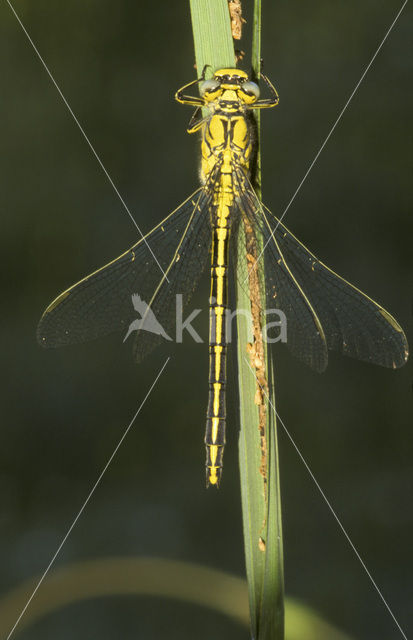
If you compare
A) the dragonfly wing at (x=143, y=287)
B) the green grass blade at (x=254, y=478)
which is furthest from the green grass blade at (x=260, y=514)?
the dragonfly wing at (x=143, y=287)

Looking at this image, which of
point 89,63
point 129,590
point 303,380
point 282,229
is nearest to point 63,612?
point 129,590

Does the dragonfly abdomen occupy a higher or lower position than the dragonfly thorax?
lower

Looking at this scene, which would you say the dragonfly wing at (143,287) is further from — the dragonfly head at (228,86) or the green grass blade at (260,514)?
the green grass blade at (260,514)

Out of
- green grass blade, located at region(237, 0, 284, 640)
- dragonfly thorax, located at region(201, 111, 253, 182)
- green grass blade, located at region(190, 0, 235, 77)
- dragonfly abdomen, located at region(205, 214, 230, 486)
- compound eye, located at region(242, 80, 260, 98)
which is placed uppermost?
green grass blade, located at region(190, 0, 235, 77)

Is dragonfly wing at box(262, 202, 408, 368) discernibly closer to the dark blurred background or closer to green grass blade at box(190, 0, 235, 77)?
green grass blade at box(190, 0, 235, 77)

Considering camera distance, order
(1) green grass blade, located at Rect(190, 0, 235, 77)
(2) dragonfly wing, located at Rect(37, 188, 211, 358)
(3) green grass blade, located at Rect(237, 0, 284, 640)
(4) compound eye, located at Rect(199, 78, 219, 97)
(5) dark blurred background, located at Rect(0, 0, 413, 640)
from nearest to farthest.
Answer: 1. (3) green grass blade, located at Rect(237, 0, 284, 640)
2. (1) green grass blade, located at Rect(190, 0, 235, 77)
3. (4) compound eye, located at Rect(199, 78, 219, 97)
4. (2) dragonfly wing, located at Rect(37, 188, 211, 358)
5. (5) dark blurred background, located at Rect(0, 0, 413, 640)

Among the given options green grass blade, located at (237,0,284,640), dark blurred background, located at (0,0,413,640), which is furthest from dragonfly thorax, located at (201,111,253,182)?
dark blurred background, located at (0,0,413,640)
